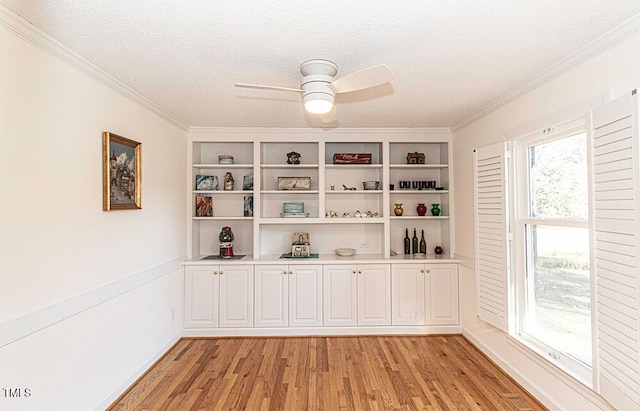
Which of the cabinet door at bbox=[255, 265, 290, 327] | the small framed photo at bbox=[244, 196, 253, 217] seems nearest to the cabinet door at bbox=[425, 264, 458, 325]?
the cabinet door at bbox=[255, 265, 290, 327]

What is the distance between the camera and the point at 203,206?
4281mm

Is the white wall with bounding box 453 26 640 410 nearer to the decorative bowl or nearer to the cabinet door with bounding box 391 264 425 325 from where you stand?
the cabinet door with bounding box 391 264 425 325

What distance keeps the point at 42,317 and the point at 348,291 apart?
2.89 metres

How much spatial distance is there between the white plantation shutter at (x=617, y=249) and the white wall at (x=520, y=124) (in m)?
0.24

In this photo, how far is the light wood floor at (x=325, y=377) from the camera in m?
2.60

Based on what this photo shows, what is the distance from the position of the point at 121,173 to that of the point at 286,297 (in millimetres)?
2234

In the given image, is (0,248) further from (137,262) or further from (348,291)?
(348,291)

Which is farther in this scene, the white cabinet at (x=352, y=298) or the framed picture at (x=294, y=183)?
the framed picture at (x=294, y=183)

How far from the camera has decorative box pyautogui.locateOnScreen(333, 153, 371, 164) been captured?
431 centimetres

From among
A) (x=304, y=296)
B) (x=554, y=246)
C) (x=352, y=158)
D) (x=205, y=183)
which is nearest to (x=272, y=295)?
(x=304, y=296)

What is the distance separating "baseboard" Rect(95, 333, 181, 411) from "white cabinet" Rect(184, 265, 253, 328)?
35cm

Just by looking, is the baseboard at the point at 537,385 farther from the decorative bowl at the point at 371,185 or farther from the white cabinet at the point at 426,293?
the decorative bowl at the point at 371,185

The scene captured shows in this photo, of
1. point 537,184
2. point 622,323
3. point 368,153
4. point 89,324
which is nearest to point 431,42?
point 537,184

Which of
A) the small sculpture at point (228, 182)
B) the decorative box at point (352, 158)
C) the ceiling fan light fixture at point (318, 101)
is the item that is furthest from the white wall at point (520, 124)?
the small sculpture at point (228, 182)
